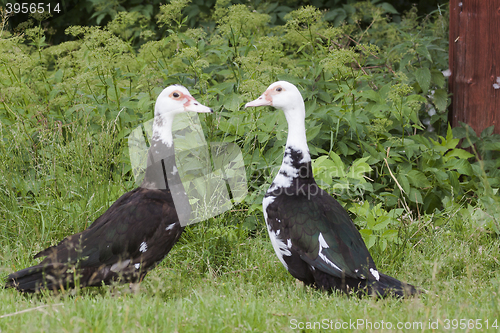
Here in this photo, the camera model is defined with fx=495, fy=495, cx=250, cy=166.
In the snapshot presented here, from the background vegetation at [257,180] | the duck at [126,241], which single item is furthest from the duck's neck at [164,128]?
the background vegetation at [257,180]

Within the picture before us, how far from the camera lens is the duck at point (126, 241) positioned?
3.29 meters

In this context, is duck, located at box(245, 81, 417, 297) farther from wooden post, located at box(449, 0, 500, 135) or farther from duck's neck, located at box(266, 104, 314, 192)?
wooden post, located at box(449, 0, 500, 135)

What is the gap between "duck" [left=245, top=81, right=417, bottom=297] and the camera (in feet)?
10.6

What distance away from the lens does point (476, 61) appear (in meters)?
5.39

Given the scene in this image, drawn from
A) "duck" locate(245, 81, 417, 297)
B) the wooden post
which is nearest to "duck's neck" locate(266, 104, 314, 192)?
"duck" locate(245, 81, 417, 297)

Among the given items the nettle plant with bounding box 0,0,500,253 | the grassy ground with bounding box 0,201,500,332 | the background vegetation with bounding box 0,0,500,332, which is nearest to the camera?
the grassy ground with bounding box 0,201,500,332

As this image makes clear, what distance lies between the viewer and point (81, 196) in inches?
170

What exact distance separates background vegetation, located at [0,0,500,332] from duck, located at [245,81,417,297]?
0.44 ft

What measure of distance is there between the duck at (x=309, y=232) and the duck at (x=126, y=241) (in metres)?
0.66

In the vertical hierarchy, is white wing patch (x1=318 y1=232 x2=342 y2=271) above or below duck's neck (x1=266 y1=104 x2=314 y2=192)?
below

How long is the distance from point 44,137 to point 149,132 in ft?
3.03

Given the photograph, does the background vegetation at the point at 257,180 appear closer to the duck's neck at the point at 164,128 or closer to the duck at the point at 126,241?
the duck at the point at 126,241

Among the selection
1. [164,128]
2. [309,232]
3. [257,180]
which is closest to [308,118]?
[257,180]

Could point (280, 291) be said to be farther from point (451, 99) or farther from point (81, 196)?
point (451, 99)
